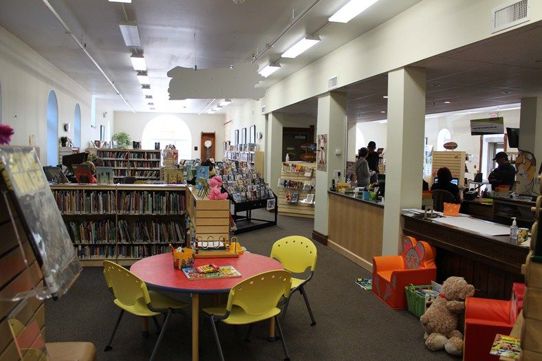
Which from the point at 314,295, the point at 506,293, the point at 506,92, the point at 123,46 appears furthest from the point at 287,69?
the point at 506,293

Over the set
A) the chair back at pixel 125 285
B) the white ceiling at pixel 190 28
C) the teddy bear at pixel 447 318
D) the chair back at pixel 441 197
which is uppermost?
the white ceiling at pixel 190 28

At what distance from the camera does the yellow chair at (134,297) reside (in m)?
3.19

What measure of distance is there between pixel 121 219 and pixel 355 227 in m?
3.59

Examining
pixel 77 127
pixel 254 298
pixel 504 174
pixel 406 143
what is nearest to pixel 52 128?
pixel 77 127

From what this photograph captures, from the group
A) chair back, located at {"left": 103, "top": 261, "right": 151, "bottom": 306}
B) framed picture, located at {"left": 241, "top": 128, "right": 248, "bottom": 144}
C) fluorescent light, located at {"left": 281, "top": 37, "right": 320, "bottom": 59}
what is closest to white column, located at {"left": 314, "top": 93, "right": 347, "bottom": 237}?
fluorescent light, located at {"left": 281, "top": 37, "right": 320, "bottom": 59}

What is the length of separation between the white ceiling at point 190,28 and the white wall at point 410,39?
0.59 feet

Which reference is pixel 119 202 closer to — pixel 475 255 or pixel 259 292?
pixel 259 292

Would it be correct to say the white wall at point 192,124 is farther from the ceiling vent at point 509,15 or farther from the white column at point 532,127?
the ceiling vent at point 509,15

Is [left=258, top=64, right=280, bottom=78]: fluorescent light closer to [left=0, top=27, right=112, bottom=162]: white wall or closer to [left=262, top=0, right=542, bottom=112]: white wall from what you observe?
[left=262, top=0, right=542, bottom=112]: white wall

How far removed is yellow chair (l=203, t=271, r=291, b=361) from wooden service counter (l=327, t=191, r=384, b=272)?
3.28 metres

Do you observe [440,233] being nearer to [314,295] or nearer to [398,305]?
[398,305]

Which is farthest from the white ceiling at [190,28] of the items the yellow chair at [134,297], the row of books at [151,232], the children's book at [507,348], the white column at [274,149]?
the children's book at [507,348]

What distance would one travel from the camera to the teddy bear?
12.7 ft

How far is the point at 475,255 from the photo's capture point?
4320mm
